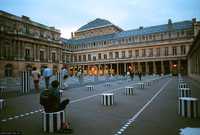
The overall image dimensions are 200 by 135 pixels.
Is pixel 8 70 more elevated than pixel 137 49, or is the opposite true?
pixel 137 49

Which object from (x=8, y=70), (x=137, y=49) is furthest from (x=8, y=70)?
(x=137, y=49)

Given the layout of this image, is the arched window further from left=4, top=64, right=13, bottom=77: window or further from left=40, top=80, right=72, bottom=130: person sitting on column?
left=40, top=80, right=72, bottom=130: person sitting on column

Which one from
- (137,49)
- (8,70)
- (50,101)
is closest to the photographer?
(50,101)

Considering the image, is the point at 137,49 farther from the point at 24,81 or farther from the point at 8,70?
the point at 24,81

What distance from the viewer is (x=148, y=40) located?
72.8 metres

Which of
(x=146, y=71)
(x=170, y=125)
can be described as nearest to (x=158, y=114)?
(x=170, y=125)

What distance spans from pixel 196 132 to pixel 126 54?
72426mm

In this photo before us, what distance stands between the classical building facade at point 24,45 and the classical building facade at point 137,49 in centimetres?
2494

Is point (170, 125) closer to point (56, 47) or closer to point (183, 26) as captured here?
point (56, 47)

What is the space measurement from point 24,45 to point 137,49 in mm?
41004

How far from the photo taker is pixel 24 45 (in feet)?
169

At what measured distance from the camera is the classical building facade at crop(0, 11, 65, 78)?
46.4m

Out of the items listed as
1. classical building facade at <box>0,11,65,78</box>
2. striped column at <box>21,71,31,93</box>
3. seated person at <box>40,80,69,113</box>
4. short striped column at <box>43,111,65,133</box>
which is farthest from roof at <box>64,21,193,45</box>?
short striped column at <box>43,111,65,133</box>

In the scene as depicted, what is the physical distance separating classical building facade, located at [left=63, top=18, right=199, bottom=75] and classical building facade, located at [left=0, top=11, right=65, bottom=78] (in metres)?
24.9
